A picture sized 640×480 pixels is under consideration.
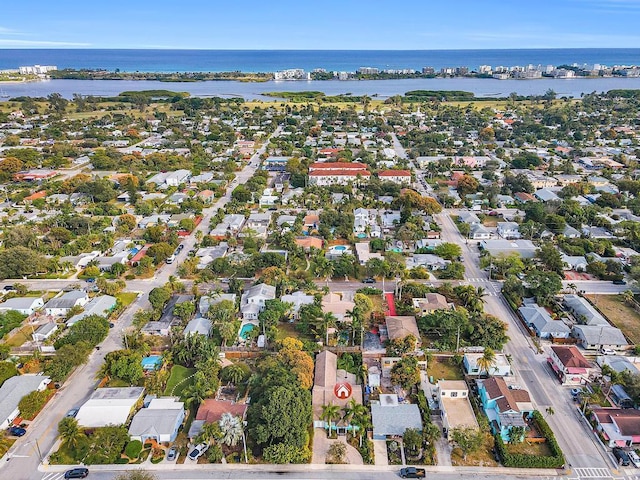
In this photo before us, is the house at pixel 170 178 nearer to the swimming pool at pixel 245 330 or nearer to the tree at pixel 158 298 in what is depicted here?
the tree at pixel 158 298

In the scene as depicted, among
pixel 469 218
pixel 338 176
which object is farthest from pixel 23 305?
pixel 469 218

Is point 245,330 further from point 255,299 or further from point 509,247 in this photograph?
point 509,247

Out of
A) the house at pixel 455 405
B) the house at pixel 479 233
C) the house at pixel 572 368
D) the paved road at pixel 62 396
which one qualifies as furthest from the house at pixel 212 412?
the house at pixel 479 233

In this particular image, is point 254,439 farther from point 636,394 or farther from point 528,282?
point 528,282

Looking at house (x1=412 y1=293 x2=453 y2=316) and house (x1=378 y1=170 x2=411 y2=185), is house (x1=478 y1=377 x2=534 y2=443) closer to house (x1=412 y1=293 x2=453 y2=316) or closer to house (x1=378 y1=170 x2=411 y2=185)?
house (x1=412 y1=293 x2=453 y2=316)

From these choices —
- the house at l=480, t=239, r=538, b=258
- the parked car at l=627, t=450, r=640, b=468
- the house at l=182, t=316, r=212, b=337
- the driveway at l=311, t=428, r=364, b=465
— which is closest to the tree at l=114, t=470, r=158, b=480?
the driveway at l=311, t=428, r=364, b=465
